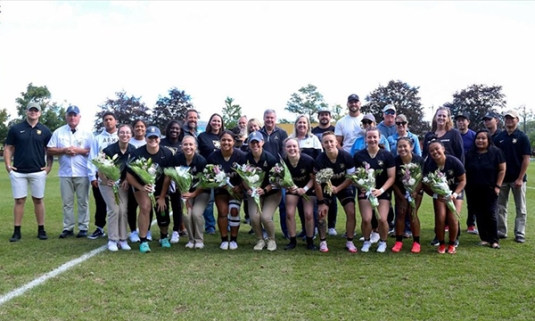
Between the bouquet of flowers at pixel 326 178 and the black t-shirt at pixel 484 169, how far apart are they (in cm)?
234

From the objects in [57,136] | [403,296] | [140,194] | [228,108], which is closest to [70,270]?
[140,194]

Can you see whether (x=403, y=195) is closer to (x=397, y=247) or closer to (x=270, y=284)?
(x=397, y=247)

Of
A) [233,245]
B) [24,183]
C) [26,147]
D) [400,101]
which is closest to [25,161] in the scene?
[26,147]

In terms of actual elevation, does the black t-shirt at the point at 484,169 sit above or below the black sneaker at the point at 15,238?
above

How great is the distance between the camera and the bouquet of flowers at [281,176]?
21.7 ft

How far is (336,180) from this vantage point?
22.4ft

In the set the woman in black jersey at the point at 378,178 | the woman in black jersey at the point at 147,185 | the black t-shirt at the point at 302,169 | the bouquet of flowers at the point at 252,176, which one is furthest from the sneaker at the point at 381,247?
the woman in black jersey at the point at 147,185

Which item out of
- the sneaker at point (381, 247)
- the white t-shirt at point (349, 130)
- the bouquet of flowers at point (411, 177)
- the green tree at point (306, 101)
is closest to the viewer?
the bouquet of flowers at point (411, 177)

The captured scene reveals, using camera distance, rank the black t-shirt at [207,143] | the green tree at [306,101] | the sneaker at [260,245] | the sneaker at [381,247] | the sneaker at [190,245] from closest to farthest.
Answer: the sneaker at [381,247]
the sneaker at [260,245]
the sneaker at [190,245]
the black t-shirt at [207,143]
the green tree at [306,101]

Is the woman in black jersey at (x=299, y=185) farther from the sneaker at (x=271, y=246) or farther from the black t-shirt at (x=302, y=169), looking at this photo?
the sneaker at (x=271, y=246)

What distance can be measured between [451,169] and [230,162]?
328 centimetres

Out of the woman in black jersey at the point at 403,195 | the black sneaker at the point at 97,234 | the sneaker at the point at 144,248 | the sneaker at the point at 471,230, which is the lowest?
the sneaker at the point at 471,230

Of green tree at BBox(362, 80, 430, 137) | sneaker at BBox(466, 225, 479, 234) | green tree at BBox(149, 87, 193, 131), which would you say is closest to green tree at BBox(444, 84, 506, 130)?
green tree at BBox(362, 80, 430, 137)

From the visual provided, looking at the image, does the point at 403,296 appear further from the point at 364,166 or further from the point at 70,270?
the point at 70,270
